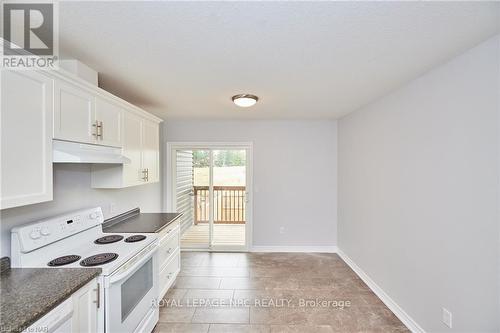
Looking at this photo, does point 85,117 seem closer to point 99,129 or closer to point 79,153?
point 99,129

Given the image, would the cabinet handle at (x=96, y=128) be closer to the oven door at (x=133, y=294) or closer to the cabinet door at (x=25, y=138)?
the cabinet door at (x=25, y=138)

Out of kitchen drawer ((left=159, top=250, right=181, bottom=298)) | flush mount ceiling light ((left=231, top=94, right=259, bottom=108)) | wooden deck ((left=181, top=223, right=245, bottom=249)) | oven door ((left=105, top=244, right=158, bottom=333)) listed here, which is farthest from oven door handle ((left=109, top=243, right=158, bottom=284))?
wooden deck ((left=181, top=223, right=245, bottom=249))

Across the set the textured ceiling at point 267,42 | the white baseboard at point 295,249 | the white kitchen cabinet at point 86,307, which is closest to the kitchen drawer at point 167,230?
the white kitchen cabinet at point 86,307

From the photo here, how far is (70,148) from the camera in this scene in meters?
1.76

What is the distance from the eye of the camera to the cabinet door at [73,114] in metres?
1.69

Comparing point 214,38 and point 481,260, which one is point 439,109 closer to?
point 481,260

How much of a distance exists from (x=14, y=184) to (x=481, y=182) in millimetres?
2935

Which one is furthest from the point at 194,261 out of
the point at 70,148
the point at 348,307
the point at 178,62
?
the point at 178,62

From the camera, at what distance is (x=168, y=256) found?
2951mm

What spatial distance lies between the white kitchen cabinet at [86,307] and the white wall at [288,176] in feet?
10.7

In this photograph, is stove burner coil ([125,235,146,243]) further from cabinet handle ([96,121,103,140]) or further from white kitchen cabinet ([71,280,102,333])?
cabinet handle ([96,121,103,140])

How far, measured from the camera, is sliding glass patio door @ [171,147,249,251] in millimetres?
4695

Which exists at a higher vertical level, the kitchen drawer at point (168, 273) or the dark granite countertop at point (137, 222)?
the dark granite countertop at point (137, 222)

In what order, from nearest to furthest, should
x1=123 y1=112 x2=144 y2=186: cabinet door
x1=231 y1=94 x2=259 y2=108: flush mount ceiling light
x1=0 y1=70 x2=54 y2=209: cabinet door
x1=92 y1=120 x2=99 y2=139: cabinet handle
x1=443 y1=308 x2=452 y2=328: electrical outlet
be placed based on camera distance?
x1=0 y1=70 x2=54 y2=209: cabinet door
x1=443 y1=308 x2=452 y2=328: electrical outlet
x1=92 y1=120 x2=99 y2=139: cabinet handle
x1=123 y1=112 x2=144 y2=186: cabinet door
x1=231 y1=94 x2=259 y2=108: flush mount ceiling light
